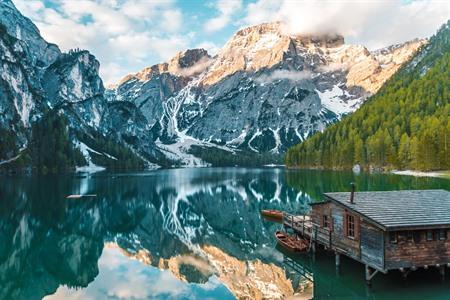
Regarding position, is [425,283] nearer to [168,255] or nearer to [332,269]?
[332,269]

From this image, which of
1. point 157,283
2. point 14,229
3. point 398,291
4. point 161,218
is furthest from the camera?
point 161,218

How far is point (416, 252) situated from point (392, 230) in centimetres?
321

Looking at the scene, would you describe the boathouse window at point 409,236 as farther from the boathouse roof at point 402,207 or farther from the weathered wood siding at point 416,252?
the boathouse roof at point 402,207

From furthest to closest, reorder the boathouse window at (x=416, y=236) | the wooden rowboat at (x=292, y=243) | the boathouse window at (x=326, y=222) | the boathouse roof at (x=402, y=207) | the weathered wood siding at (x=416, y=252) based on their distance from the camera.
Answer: the wooden rowboat at (x=292, y=243), the boathouse window at (x=326, y=222), the boathouse window at (x=416, y=236), the boathouse roof at (x=402, y=207), the weathered wood siding at (x=416, y=252)

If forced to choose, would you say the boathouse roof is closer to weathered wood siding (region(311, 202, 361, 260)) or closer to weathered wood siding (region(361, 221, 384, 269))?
weathered wood siding (region(361, 221, 384, 269))

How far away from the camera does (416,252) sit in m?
31.9

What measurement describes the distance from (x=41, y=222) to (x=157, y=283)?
40.1m

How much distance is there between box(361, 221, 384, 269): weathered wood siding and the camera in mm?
31550

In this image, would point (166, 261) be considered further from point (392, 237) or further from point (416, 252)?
point (416, 252)

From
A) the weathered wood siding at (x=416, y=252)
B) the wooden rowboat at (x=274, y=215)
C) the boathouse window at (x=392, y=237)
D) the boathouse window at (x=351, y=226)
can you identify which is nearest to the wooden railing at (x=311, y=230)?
the boathouse window at (x=351, y=226)

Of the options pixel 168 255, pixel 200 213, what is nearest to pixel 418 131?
pixel 200 213

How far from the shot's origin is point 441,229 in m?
32.4

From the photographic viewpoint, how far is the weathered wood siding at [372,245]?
31.5 m

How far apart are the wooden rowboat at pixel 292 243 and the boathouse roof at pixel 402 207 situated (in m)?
9.12
